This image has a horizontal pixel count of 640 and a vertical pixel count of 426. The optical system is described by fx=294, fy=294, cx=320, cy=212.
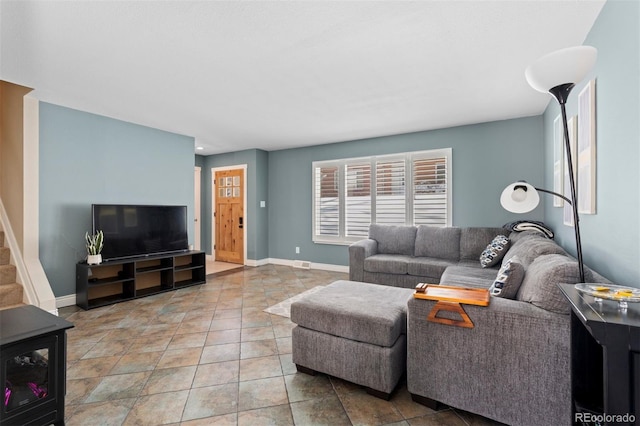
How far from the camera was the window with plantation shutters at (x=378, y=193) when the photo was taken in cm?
463

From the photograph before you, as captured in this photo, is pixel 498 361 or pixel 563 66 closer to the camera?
pixel 563 66

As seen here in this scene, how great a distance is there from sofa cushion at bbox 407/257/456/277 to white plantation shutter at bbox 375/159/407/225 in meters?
1.20

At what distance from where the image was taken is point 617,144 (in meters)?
1.61

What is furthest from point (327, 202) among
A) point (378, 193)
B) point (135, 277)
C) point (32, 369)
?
point (32, 369)

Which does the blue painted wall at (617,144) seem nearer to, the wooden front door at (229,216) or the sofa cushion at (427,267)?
the sofa cushion at (427,267)

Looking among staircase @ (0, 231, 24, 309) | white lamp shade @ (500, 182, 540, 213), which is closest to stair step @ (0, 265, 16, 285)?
staircase @ (0, 231, 24, 309)

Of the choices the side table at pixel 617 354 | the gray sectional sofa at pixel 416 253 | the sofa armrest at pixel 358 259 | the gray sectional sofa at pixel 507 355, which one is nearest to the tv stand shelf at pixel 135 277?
the sofa armrest at pixel 358 259

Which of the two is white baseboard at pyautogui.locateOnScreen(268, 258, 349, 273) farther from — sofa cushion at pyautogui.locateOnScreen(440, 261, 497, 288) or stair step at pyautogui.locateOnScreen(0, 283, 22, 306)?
stair step at pyautogui.locateOnScreen(0, 283, 22, 306)

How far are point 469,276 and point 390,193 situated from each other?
2.28 metres

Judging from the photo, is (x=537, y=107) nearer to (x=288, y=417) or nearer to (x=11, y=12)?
Result: (x=288, y=417)

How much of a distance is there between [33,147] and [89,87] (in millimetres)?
1081

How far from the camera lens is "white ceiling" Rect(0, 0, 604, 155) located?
189 cm

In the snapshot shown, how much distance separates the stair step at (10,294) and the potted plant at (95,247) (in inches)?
26.2

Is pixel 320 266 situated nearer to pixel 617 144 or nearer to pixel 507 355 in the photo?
pixel 507 355
